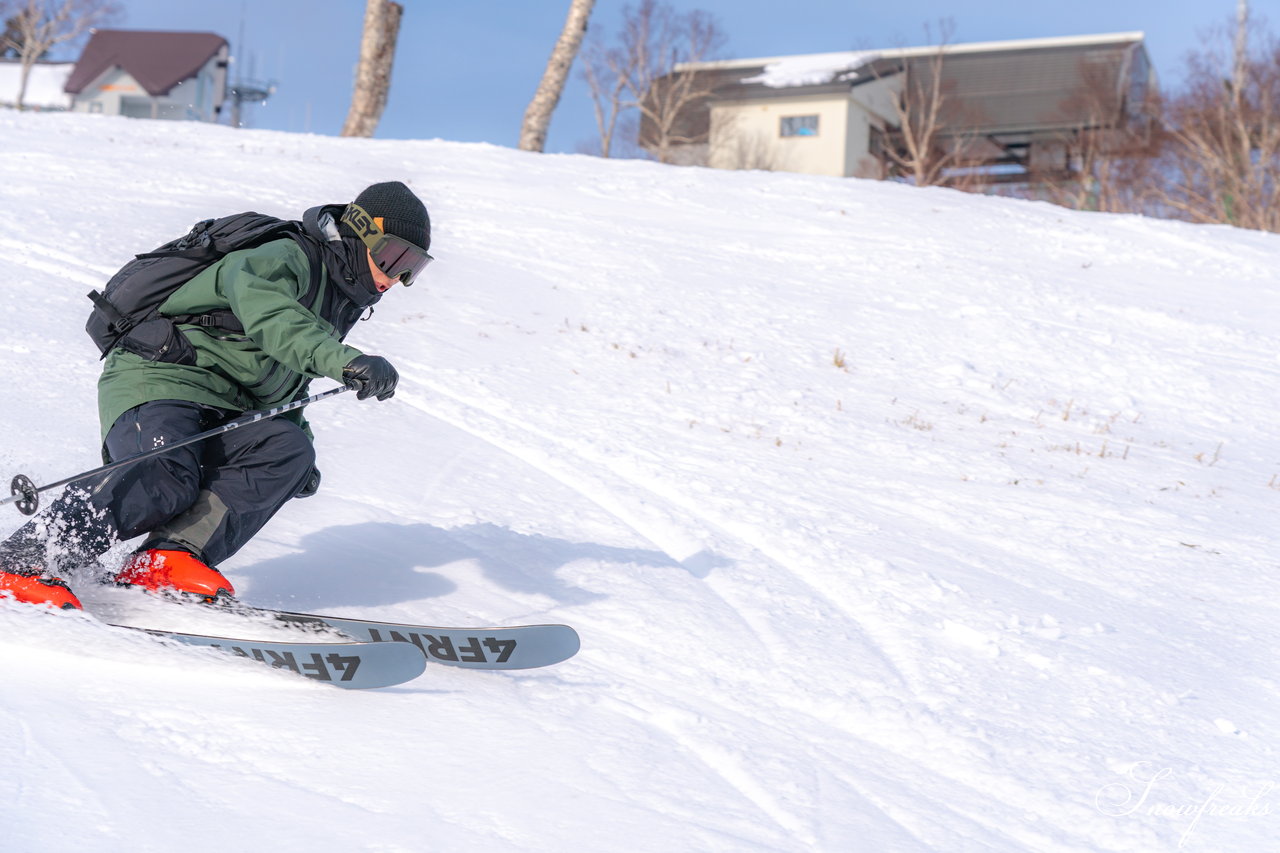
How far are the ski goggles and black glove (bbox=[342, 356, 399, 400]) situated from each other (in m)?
0.32

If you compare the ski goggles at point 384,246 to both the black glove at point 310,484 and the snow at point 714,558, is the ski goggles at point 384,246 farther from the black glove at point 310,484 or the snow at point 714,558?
the snow at point 714,558

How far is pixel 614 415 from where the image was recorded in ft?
20.9

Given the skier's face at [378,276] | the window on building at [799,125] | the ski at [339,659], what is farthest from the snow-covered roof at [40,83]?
the ski at [339,659]

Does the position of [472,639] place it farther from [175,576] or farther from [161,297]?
[161,297]

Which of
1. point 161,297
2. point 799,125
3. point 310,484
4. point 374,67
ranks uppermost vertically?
point 799,125

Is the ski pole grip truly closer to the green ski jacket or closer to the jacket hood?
the green ski jacket

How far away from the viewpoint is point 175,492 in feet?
10.0

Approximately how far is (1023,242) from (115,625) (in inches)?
419

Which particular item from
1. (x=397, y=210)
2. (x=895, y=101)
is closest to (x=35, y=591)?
(x=397, y=210)

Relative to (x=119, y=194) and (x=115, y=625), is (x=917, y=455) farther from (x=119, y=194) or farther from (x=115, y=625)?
(x=119, y=194)

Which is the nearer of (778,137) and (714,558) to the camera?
(714,558)

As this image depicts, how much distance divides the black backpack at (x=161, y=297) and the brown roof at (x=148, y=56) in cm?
4257

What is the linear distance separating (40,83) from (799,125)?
31.9 m

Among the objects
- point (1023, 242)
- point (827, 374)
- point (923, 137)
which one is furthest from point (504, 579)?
point (923, 137)
